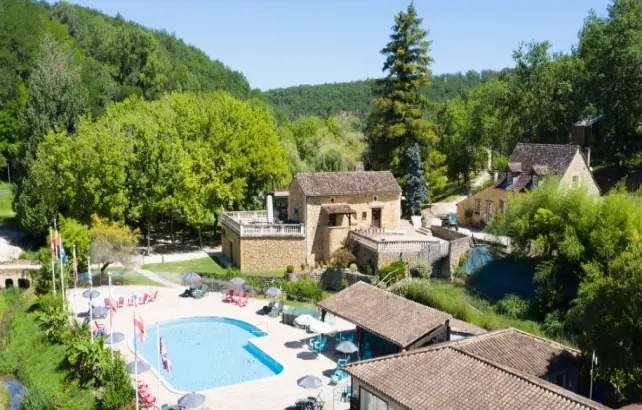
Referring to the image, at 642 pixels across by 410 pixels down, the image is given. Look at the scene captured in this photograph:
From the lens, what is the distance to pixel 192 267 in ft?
131

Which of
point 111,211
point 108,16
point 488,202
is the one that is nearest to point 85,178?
point 111,211

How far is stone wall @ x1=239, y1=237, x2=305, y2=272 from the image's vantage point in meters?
39.5

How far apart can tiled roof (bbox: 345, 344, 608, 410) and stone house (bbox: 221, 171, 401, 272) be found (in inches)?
855

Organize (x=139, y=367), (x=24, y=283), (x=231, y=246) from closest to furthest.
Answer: (x=139, y=367) → (x=24, y=283) → (x=231, y=246)

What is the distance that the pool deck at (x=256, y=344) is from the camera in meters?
21.4

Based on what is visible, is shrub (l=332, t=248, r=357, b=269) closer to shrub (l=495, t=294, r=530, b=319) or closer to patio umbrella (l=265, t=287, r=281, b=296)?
patio umbrella (l=265, t=287, r=281, b=296)

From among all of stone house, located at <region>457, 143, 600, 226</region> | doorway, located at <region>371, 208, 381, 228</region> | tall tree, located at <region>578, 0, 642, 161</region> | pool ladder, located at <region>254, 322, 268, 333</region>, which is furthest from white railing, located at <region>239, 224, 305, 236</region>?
tall tree, located at <region>578, 0, 642, 161</region>

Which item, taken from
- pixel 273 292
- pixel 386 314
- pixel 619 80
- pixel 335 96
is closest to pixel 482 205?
pixel 619 80

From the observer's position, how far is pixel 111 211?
132ft

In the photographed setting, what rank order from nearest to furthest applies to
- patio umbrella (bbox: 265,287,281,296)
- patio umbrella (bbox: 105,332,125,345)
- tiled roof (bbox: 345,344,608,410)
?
tiled roof (bbox: 345,344,608,410), patio umbrella (bbox: 105,332,125,345), patio umbrella (bbox: 265,287,281,296)

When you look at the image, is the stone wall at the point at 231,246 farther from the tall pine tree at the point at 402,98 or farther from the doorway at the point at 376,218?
the tall pine tree at the point at 402,98

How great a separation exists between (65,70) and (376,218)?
31.7 metres

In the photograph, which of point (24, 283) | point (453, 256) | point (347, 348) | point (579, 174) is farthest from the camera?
point (579, 174)

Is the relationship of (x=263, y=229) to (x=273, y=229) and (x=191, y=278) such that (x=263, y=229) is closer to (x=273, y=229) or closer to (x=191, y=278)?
(x=273, y=229)
